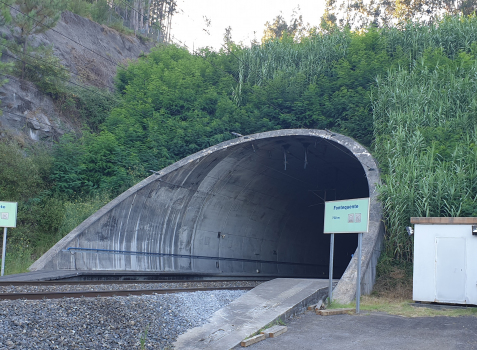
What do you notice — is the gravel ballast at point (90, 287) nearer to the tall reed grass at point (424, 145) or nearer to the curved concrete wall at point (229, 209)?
the curved concrete wall at point (229, 209)

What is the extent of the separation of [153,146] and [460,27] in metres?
16.4

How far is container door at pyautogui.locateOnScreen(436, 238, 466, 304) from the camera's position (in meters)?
8.74

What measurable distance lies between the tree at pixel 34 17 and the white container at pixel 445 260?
21.8 meters

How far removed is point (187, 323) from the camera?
7.28 metres

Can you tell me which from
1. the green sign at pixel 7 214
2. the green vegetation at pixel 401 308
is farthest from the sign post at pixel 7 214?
the green vegetation at pixel 401 308

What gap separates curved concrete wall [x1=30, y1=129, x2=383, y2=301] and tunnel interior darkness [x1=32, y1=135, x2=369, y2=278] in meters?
0.04

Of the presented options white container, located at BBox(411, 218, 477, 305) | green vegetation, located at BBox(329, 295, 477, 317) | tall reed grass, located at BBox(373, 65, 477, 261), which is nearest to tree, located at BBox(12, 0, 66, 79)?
tall reed grass, located at BBox(373, 65, 477, 261)

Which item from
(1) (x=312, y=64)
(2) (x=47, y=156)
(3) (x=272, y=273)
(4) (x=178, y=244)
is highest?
(1) (x=312, y=64)

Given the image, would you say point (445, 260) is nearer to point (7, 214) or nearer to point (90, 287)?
point (90, 287)

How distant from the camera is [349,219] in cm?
871

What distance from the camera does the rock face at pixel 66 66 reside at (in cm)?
2209

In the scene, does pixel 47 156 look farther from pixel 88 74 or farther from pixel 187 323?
pixel 187 323

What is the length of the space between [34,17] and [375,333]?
24.4 metres

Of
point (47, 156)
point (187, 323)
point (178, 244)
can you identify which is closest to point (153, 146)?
point (47, 156)
